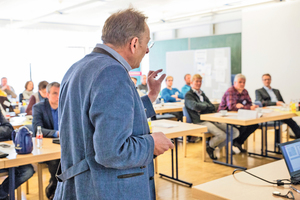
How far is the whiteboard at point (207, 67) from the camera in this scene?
28.3 ft

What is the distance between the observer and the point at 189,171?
4.44 m

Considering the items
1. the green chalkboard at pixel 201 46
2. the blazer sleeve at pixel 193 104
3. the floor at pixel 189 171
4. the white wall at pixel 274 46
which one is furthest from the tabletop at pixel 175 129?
the green chalkboard at pixel 201 46

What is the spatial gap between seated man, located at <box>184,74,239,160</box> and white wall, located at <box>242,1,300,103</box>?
2758 millimetres

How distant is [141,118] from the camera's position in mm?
1226

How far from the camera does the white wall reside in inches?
281

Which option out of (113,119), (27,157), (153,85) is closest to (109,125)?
(113,119)

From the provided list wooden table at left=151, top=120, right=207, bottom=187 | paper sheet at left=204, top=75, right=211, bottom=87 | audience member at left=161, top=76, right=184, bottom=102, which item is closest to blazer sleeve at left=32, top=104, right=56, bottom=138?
wooden table at left=151, top=120, right=207, bottom=187

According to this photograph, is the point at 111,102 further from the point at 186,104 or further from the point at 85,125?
the point at 186,104

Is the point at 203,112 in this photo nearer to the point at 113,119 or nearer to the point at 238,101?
the point at 238,101

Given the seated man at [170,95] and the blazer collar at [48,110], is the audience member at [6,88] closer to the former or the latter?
the seated man at [170,95]

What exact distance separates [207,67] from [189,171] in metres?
5.13

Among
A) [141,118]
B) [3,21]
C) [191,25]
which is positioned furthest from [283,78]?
[3,21]

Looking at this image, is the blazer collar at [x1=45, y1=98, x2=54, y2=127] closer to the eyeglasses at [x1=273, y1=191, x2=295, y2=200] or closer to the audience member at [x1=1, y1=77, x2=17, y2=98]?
the eyeglasses at [x1=273, y1=191, x2=295, y2=200]

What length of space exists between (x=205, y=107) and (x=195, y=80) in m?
0.48
